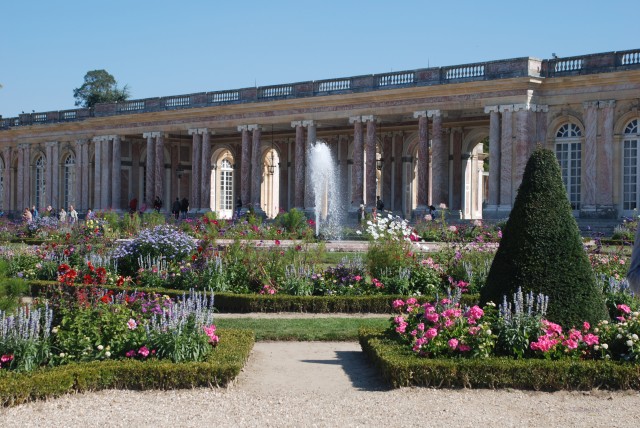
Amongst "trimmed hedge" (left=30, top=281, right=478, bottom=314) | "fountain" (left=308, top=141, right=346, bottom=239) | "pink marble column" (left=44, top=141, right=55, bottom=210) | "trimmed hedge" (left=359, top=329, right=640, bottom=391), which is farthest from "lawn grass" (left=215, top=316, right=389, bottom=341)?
"pink marble column" (left=44, top=141, right=55, bottom=210)

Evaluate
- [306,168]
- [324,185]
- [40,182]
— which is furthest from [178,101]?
[40,182]

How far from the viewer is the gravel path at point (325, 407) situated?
24.1 feet

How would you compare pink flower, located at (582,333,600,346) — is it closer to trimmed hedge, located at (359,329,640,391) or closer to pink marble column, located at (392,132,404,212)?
trimmed hedge, located at (359,329,640,391)

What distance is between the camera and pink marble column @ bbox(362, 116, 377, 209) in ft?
124

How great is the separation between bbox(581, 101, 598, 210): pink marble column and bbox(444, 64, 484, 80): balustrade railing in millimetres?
4268

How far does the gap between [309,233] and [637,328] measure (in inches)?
376

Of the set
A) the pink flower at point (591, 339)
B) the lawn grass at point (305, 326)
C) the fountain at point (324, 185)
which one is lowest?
the lawn grass at point (305, 326)

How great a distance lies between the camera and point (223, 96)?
43031mm

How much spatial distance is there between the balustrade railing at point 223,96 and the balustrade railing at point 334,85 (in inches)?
201

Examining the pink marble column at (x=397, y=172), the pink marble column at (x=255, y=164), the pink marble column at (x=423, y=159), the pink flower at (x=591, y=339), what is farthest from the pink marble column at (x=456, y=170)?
the pink flower at (x=591, y=339)

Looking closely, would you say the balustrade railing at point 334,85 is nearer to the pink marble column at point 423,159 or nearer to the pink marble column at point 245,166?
the pink marble column at point 423,159

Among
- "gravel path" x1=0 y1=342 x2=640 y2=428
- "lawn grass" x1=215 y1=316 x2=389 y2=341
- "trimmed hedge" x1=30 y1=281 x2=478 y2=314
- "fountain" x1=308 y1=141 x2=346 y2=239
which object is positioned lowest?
"gravel path" x1=0 y1=342 x2=640 y2=428

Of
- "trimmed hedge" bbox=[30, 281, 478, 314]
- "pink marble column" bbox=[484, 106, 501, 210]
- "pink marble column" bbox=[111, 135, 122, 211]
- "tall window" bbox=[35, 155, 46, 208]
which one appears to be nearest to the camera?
"trimmed hedge" bbox=[30, 281, 478, 314]

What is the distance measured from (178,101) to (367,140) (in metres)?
11.8
